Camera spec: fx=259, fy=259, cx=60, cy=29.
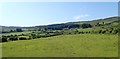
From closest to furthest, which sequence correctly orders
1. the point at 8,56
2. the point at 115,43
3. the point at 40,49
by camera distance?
the point at 8,56, the point at 40,49, the point at 115,43

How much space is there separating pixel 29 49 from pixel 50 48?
478cm

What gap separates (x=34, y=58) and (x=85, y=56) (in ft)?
30.3

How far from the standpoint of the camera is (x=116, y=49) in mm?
53344

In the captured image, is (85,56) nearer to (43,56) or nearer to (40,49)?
(43,56)

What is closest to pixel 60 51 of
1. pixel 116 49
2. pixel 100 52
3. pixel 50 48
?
pixel 50 48

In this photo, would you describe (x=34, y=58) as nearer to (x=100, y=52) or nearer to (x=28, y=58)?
(x=28, y=58)

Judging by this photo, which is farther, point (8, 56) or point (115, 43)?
point (115, 43)

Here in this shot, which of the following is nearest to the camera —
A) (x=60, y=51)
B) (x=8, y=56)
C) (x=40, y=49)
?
(x=8, y=56)

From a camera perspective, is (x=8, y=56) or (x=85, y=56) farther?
(x=8, y=56)

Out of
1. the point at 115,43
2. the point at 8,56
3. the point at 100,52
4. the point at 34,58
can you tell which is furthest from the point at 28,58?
the point at 115,43

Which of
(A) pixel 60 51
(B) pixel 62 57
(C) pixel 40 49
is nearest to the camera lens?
(B) pixel 62 57

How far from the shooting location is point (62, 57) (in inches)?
1815

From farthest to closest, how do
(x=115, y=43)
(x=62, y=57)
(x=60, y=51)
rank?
(x=115, y=43), (x=60, y=51), (x=62, y=57)

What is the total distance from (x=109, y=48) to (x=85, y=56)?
11.0 m
